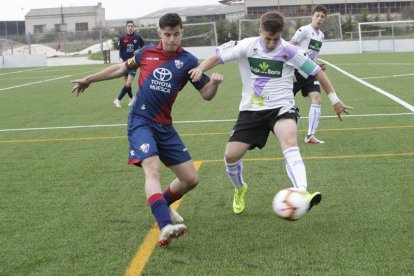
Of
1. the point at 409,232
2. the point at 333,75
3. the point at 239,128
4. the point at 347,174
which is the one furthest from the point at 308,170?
the point at 333,75

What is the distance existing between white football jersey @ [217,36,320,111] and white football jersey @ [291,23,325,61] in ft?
14.1

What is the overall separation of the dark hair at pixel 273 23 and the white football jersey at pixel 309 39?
15.0 feet

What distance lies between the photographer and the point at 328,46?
156 ft

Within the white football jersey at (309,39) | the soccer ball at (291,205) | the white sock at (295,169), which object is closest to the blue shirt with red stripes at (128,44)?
the white football jersey at (309,39)

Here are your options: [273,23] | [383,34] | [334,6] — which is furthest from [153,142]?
[334,6]

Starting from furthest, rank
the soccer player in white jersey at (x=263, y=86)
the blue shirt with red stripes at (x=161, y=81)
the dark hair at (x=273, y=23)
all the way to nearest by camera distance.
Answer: the soccer player in white jersey at (x=263, y=86)
the dark hair at (x=273, y=23)
the blue shirt with red stripes at (x=161, y=81)

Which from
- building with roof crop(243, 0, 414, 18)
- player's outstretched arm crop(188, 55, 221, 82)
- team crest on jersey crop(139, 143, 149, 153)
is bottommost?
team crest on jersey crop(139, 143, 149, 153)

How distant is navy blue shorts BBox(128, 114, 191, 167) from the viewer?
216 inches

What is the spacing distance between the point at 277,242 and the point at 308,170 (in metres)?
2.95

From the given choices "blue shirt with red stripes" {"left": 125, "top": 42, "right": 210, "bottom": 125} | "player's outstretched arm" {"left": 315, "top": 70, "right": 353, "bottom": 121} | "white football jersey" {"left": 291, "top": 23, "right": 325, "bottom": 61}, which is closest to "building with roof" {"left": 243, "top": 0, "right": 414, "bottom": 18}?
"white football jersey" {"left": 291, "top": 23, "right": 325, "bottom": 61}

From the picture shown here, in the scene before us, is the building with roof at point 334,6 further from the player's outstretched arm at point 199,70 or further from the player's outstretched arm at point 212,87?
the player's outstretched arm at point 212,87

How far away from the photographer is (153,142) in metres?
5.53

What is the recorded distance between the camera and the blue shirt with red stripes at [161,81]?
5.72 m

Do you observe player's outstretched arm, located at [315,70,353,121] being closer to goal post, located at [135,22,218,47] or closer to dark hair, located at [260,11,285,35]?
dark hair, located at [260,11,285,35]
